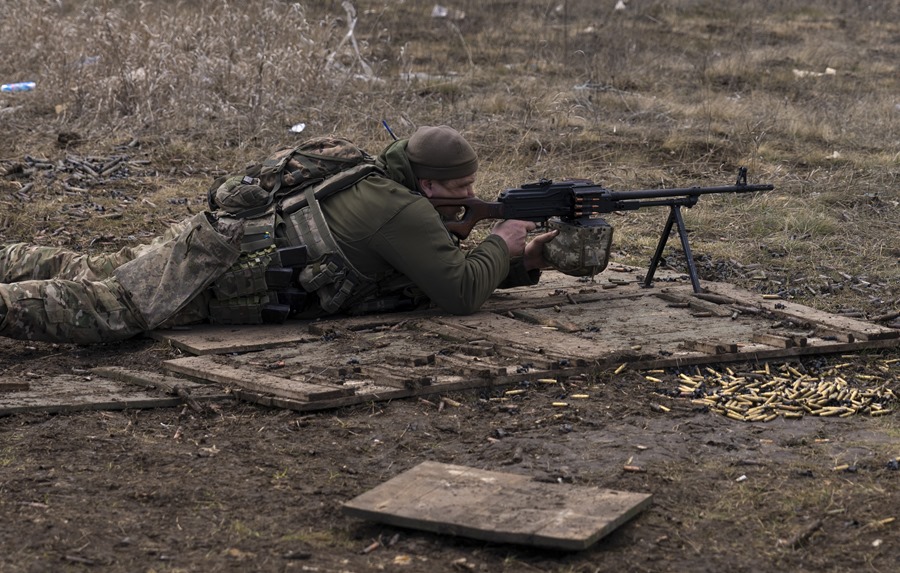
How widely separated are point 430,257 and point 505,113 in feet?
19.9

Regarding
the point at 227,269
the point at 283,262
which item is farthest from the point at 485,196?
the point at 227,269

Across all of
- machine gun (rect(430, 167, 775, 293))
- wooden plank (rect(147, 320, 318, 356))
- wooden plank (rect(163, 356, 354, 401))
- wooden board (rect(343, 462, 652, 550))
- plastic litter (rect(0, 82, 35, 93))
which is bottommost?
wooden board (rect(343, 462, 652, 550))

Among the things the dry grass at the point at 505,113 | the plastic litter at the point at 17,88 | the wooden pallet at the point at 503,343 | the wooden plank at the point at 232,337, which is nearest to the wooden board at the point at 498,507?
the wooden pallet at the point at 503,343

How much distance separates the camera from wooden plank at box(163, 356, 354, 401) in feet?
17.2

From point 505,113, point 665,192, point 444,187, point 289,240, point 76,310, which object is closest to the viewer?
point 76,310

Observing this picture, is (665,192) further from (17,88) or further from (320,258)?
(17,88)

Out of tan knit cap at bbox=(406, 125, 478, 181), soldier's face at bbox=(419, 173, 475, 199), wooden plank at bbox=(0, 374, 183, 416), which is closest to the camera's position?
wooden plank at bbox=(0, 374, 183, 416)

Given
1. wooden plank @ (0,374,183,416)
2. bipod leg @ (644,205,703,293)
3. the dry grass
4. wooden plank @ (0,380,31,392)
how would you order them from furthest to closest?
the dry grass < bipod leg @ (644,205,703,293) < wooden plank @ (0,380,31,392) < wooden plank @ (0,374,183,416)

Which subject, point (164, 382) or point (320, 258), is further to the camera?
point (320, 258)

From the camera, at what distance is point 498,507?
397 centimetres

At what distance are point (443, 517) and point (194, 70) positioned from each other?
904cm

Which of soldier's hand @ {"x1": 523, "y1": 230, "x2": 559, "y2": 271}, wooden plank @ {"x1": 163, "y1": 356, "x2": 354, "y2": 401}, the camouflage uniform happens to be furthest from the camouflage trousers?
soldier's hand @ {"x1": 523, "y1": 230, "x2": 559, "y2": 271}

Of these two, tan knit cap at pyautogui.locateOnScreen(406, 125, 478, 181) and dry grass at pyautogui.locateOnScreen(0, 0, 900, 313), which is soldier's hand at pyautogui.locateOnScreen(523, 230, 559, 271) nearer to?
tan knit cap at pyautogui.locateOnScreen(406, 125, 478, 181)

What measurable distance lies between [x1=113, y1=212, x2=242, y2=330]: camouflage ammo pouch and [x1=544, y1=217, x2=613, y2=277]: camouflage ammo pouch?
5.74 feet
